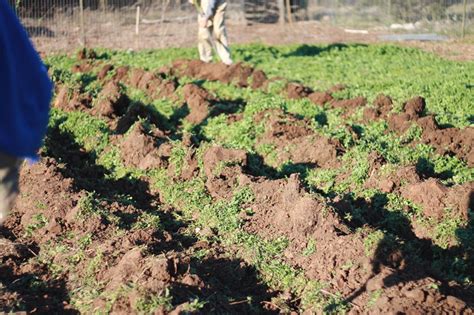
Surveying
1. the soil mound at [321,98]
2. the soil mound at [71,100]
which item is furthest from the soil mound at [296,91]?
the soil mound at [71,100]

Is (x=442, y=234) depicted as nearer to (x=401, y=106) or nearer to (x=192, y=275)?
(x=192, y=275)

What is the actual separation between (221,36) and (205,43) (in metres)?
0.45

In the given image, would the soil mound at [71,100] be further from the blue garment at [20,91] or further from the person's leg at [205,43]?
the blue garment at [20,91]

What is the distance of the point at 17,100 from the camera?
11.8 feet

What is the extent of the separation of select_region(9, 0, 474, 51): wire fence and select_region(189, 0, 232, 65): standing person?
16.9ft

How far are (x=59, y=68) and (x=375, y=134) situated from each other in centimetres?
806

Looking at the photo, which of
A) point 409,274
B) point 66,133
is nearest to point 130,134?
point 66,133

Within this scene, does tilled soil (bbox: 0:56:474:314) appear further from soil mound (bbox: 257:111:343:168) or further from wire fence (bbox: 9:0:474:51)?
wire fence (bbox: 9:0:474:51)

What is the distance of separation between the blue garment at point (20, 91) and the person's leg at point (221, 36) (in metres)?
11.9

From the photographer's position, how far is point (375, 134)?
9.52 m

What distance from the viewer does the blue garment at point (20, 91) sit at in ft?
11.6

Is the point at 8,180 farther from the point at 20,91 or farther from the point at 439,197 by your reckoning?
the point at 439,197

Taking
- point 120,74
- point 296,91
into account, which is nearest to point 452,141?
point 296,91

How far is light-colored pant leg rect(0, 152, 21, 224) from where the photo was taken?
144 inches
